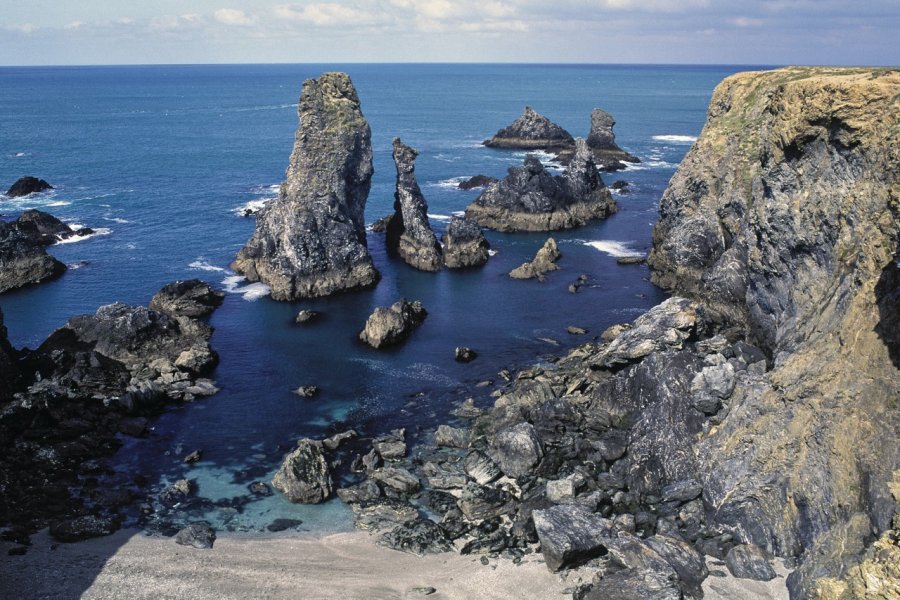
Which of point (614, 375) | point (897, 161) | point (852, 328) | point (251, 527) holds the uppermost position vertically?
point (897, 161)

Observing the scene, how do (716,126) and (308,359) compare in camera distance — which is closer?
(308,359)

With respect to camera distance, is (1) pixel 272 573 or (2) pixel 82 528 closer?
(1) pixel 272 573

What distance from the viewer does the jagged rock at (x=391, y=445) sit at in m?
54.6

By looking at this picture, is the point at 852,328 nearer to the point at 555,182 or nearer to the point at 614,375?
the point at 614,375

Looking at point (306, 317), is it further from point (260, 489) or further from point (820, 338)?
point (820, 338)

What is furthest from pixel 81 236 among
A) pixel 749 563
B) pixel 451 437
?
pixel 749 563

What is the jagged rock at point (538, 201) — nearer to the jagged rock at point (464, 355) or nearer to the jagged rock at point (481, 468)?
the jagged rock at point (464, 355)

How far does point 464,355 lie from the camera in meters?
71.4

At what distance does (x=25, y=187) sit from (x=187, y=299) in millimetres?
76626

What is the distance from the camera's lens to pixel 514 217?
118m

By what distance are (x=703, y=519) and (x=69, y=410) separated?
49791 mm

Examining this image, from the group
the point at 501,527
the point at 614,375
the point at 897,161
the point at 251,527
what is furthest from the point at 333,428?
the point at 897,161

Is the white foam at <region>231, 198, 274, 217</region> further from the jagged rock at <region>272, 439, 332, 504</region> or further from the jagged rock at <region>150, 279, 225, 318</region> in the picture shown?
the jagged rock at <region>272, 439, 332, 504</region>

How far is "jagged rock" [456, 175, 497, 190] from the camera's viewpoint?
14612 centimetres
